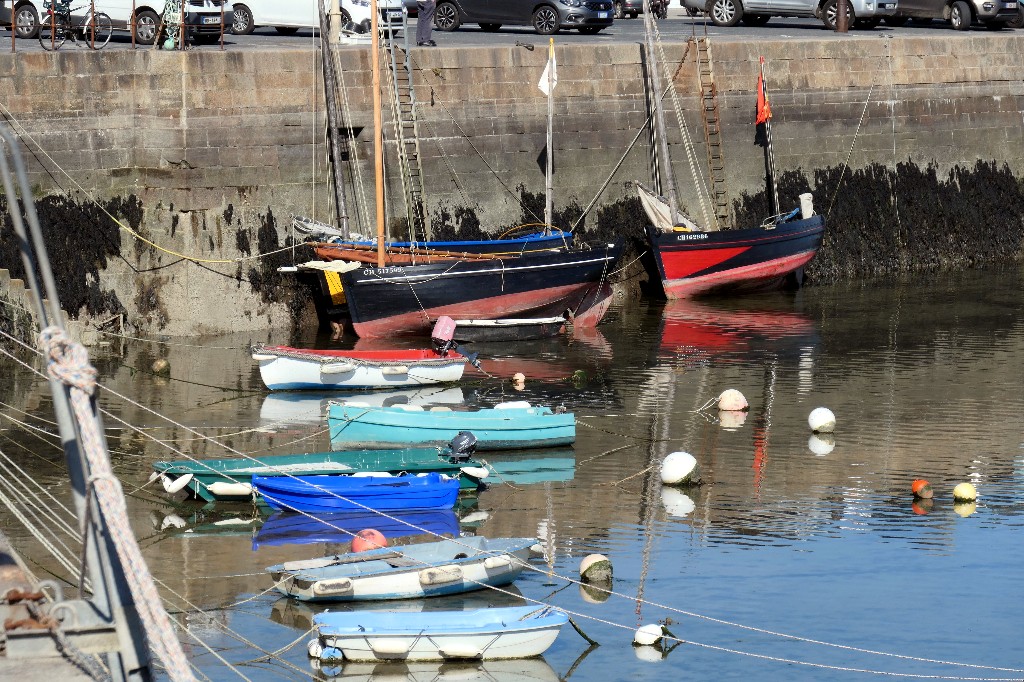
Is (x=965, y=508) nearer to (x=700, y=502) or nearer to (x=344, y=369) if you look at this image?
(x=700, y=502)

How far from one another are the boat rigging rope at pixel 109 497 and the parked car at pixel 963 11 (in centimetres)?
3036

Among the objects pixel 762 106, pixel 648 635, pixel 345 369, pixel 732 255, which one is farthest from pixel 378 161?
pixel 648 635

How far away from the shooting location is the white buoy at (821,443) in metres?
17.0

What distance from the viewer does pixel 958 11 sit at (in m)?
34.4

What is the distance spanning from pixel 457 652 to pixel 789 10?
85.1 feet

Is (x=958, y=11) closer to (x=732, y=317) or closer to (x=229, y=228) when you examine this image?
(x=732, y=317)

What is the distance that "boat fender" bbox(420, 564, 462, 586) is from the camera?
12.2m

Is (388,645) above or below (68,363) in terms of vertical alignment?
below

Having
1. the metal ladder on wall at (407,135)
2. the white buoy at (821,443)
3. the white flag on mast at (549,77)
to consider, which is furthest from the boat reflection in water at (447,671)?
the white flag on mast at (549,77)

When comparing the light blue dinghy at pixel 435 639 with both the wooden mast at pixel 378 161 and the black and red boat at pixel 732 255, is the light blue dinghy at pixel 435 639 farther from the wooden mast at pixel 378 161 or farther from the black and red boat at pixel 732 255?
the black and red boat at pixel 732 255

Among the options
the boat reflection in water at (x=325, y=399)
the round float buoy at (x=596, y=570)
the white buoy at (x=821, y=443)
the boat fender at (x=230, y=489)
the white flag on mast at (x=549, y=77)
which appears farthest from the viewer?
the white flag on mast at (x=549, y=77)

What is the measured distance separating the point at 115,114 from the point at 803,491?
1264 centimetres

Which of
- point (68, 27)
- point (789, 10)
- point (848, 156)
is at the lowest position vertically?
point (848, 156)

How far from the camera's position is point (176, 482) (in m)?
14.7
